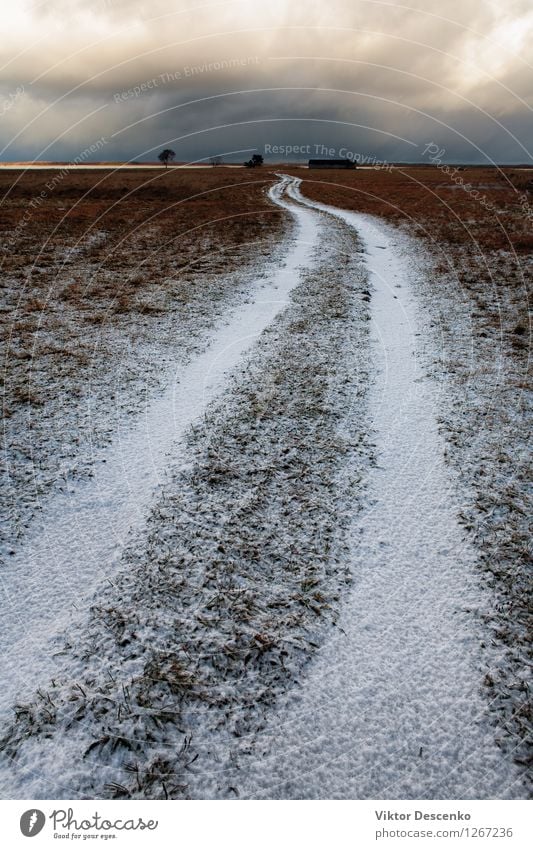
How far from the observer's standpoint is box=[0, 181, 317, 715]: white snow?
21.3 feet

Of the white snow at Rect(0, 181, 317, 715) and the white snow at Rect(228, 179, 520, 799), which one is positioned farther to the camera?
the white snow at Rect(0, 181, 317, 715)

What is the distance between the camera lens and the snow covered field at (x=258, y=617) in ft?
16.9

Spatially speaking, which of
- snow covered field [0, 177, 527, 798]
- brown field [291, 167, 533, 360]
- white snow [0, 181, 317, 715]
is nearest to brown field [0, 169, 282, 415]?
white snow [0, 181, 317, 715]

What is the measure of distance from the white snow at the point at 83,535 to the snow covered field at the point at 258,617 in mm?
39

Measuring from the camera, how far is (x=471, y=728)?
544 centimetres

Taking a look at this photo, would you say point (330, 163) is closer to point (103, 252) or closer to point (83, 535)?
point (103, 252)

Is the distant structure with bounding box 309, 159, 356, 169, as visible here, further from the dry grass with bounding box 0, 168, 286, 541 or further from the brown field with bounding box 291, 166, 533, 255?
the dry grass with bounding box 0, 168, 286, 541

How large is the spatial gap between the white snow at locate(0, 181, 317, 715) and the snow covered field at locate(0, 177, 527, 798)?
39 millimetres

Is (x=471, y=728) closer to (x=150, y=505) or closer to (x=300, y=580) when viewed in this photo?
(x=300, y=580)

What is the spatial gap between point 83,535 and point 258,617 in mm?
3877

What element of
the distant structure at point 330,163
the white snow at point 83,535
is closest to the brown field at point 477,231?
the white snow at point 83,535

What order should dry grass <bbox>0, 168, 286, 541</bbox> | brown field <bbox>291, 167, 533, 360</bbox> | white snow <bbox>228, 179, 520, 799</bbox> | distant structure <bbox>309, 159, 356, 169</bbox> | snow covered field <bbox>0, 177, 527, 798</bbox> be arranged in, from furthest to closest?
distant structure <bbox>309, 159, 356, 169</bbox> < brown field <bbox>291, 167, 533, 360</bbox> < dry grass <bbox>0, 168, 286, 541</bbox> < snow covered field <bbox>0, 177, 527, 798</bbox> < white snow <bbox>228, 179, 520, 799</bbox>
